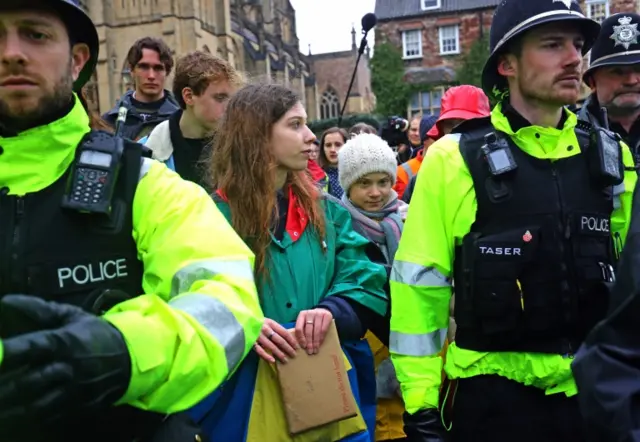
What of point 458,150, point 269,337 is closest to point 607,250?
point 458,150

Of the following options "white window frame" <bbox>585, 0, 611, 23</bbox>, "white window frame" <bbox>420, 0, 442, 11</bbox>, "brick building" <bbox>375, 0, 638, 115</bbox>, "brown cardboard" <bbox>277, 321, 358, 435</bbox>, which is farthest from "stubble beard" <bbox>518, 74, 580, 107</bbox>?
"white window frame" <bbox>420, 0, 442, 11</bbox>

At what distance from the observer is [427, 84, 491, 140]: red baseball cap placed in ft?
19.7

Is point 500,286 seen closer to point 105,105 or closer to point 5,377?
point 5,377

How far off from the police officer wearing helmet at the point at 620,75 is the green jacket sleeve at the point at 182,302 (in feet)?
10.8

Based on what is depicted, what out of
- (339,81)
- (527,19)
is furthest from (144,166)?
(339,81)

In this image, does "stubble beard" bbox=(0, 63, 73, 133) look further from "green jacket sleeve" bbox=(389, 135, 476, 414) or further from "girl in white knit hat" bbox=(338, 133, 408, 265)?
"girl in white knit hat" bbox=(338, 133, 408, 265)

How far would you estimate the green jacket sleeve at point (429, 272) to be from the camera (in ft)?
9.75

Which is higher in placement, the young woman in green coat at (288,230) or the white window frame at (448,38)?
the white window frame at (448,38)

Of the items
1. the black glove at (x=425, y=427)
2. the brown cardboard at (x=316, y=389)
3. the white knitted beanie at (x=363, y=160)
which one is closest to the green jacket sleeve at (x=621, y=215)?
the black glove at (x=425, y=427)

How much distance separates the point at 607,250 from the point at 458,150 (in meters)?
0.75

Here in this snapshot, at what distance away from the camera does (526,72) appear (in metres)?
3.11

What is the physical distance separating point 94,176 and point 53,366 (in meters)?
0.75

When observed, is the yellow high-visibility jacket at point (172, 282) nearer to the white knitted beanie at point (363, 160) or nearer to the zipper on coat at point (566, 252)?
the zipper on coat at point (566, 252)

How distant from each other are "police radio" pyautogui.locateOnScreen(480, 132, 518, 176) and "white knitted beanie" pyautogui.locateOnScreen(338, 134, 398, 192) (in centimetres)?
182
